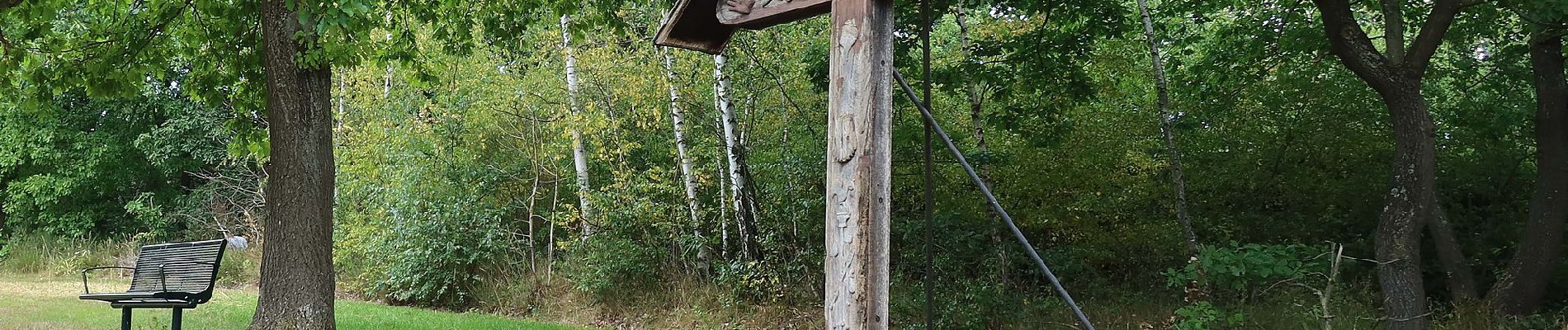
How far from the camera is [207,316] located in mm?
9000

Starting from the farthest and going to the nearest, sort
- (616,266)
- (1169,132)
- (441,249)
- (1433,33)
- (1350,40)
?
(441,249), (616,266), (1169,132), (1350,40), (1433,33)

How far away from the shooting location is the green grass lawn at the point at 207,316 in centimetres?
826

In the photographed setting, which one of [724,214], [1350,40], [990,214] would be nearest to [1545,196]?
[1350,40]

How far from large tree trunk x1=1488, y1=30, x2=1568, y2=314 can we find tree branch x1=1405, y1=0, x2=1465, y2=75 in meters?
1.62

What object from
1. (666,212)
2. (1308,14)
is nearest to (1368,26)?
(1308,14)

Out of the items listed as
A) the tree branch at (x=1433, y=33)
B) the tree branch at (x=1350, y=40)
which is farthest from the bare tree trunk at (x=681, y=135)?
the tree branch at (x=1433, y=33)

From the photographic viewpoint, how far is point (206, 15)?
789 cm

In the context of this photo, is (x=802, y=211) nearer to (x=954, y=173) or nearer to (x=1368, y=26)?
(x=954, y=173)

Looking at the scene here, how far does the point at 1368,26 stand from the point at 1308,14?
3.33m

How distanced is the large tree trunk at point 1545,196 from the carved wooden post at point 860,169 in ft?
23.6

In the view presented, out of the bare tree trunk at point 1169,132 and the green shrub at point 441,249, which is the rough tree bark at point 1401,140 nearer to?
the bare tree trunk at point 1169,132

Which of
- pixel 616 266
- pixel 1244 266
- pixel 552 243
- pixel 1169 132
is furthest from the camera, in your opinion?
pixel 552 243

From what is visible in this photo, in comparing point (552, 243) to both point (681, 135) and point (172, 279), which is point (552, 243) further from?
point (172, 279)

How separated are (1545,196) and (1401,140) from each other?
1835 mm
